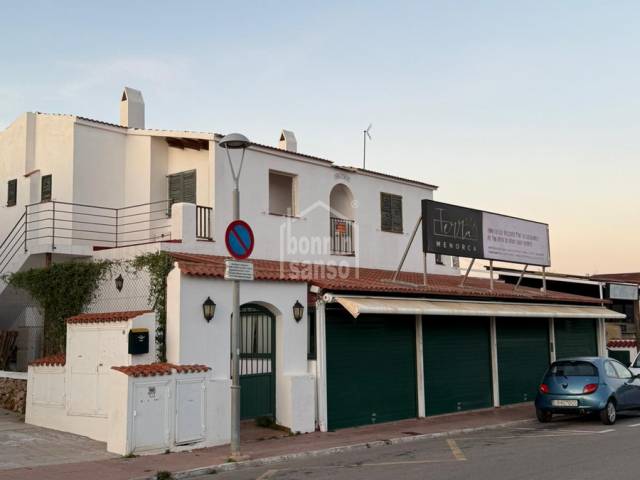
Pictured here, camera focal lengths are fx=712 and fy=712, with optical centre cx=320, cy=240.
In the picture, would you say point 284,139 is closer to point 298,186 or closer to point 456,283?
point 298,186

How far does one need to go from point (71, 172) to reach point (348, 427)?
9666 millimetres

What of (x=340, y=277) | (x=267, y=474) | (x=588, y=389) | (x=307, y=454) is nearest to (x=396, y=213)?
(x=340, y=277)

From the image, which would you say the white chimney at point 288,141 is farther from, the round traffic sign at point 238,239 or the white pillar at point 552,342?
the round traffic sign at point 238,239

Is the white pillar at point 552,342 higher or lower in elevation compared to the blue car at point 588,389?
higher

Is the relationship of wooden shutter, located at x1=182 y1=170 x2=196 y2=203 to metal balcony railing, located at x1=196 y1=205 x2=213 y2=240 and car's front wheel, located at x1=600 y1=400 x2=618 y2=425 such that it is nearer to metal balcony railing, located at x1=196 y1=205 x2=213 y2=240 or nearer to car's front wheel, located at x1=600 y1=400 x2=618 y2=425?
metal balcony railing, located at x1=196 y1=205 x2=213 y2=240

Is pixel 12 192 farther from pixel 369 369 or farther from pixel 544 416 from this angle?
pixel 544 416

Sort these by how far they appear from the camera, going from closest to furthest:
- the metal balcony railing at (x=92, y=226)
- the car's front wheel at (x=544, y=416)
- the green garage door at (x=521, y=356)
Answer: the car's front wheel at (x=544, y=416) → the metal balcony railing at (x=92, y=226) → the green garage door at (x=521, y=356)

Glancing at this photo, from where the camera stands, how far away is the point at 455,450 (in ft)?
41.7

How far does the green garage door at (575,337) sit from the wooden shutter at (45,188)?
1632 centimetres

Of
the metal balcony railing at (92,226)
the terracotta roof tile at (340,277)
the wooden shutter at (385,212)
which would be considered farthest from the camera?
the wooden shutter at (385,212)

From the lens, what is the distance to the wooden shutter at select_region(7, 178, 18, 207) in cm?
2039

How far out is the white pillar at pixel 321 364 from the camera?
603 inches

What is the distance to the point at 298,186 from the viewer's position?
20.7 m

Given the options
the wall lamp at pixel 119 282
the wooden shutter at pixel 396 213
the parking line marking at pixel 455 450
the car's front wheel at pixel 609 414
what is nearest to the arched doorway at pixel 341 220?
the wooden shutter at pixel 396 213
